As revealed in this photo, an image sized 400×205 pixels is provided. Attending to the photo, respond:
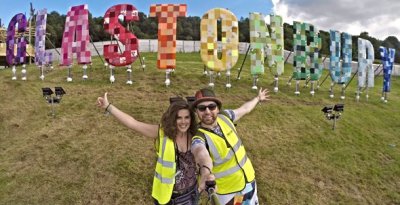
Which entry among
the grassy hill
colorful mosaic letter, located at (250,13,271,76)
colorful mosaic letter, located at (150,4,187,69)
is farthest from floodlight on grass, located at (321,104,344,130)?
colorful mosaic letter, located at (150,4,187,69)

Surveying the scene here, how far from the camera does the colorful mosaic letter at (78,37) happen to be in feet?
44.5

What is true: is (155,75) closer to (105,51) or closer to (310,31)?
(105,51)

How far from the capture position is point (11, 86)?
47.4 ft

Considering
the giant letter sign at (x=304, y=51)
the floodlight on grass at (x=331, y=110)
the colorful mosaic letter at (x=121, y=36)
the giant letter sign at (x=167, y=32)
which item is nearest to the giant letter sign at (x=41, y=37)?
the colorful mosaic letter at (x=121, y=36)

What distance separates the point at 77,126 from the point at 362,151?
8597mm

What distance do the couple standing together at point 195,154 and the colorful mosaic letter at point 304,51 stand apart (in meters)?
11.3

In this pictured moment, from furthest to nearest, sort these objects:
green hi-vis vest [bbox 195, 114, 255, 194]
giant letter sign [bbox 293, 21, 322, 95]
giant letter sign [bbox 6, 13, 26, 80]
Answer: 1. giant letter sign [bbox 6, 13, 26, 80]
2. giant letter sign [bbox 293, 21, 322, 95]
3. green hi-vis vest [bbox 195, 114, 255, 194]

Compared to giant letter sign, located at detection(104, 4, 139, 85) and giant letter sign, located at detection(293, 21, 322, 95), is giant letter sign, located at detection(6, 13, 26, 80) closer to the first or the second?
giant letter sign, located at detection(104, 4, 139, 85)

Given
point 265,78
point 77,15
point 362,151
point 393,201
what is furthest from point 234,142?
point 265,78

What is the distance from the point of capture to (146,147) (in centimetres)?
970

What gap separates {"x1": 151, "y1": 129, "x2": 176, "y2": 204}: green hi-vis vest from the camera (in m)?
3.88

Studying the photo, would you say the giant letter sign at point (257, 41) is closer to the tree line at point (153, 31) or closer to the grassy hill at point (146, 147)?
the grassy hill at point (146, 147)

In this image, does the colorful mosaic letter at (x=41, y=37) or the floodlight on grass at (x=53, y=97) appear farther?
the colorful mosaic letter at (x=41, y=37)

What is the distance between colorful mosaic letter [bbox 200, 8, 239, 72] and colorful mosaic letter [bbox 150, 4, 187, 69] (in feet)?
3.26
